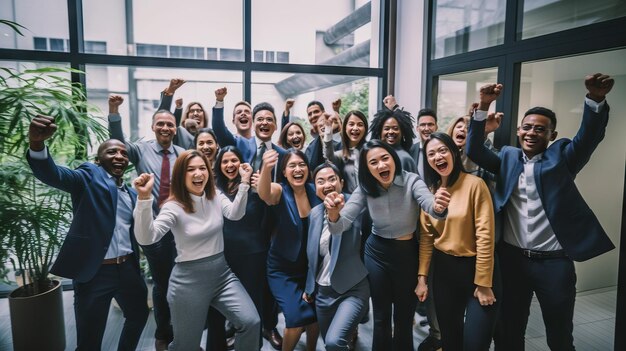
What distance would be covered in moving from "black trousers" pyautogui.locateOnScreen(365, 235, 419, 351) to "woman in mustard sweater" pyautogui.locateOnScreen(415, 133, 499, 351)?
82 millimetres

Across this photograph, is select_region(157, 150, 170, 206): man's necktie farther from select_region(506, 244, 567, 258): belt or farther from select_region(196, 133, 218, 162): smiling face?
select_region(506, 244, 567, 258): belt

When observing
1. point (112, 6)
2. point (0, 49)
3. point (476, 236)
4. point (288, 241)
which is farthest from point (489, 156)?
point (0, 49)

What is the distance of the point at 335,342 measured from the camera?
2162mm

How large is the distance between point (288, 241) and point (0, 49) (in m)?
3.16

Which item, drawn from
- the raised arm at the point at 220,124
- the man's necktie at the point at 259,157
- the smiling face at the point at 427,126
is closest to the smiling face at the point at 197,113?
the raised arm at the point at 220,124

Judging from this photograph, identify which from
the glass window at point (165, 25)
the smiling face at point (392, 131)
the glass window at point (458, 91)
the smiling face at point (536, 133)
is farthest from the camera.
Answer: the glass window at point (165, 25)

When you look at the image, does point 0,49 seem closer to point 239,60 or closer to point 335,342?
point 239,60

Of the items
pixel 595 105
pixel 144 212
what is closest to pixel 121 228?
pixel 144 212

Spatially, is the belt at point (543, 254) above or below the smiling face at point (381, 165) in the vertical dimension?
below

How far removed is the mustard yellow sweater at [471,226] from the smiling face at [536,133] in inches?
13.8

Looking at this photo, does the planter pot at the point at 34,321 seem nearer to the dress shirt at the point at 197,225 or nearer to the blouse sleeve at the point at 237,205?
the dress shirt at the point at 197,225

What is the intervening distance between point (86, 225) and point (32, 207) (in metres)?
0.82

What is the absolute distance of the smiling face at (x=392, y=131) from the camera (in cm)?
296

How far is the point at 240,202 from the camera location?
235 cm
